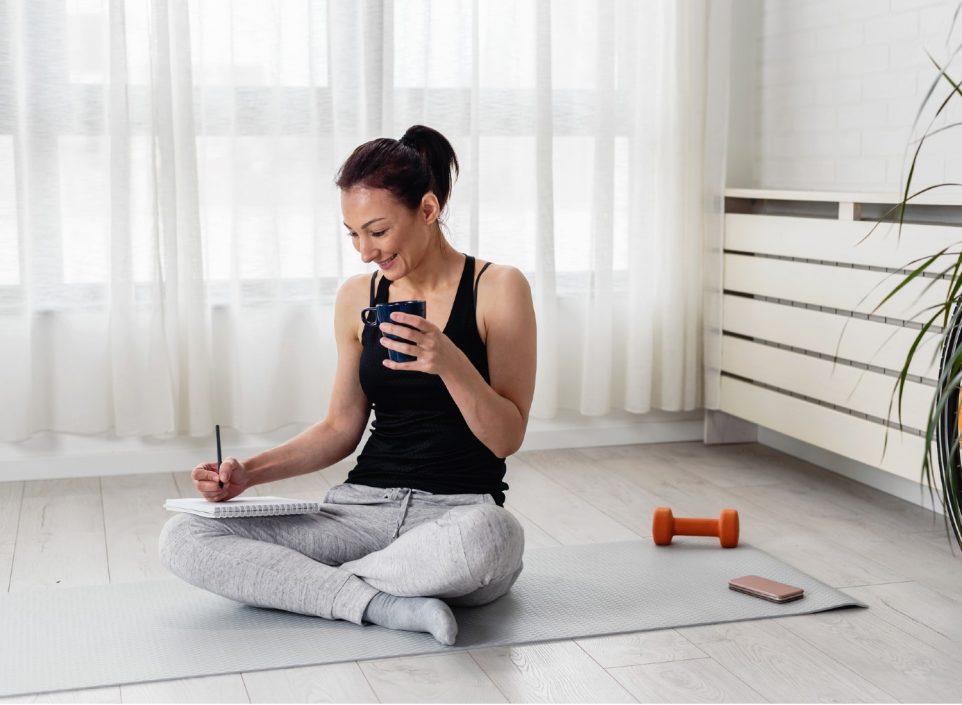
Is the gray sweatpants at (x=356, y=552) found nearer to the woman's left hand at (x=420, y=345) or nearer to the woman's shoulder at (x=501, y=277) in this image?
the woman's left hand at (x=420, y=345)

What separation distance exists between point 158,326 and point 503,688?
1.94 meters

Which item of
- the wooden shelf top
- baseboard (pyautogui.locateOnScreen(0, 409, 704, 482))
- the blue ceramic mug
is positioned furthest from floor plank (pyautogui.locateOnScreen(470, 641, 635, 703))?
baseboard (pyautogui.locateOnScreen(0, 409, 704, 482))

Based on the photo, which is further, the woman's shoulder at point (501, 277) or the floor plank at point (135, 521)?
the floor plank at point (135, 521)

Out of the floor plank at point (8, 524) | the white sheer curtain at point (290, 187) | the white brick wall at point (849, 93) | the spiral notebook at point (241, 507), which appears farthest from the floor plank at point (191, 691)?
the white brick wall at point (849, 93)

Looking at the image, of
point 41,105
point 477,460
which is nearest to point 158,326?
point 41,105

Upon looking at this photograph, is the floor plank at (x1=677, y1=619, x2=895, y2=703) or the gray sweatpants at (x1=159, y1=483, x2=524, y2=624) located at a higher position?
the gray sweatpants at (x1=159, y1=483, x2=524, y2=624)

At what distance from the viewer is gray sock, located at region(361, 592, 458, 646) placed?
83.4 inches

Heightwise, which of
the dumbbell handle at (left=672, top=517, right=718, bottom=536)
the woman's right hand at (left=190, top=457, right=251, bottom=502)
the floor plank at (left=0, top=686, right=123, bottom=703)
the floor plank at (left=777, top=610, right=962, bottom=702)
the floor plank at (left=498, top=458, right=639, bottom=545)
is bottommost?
the floor plank at (left=498, top=458, right=639, bottom=545)

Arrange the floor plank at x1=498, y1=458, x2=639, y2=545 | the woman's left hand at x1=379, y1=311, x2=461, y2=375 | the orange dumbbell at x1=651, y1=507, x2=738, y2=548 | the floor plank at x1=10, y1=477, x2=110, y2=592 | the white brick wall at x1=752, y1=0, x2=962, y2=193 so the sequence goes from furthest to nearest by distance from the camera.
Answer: the white brick wall at x1=752, y1=0, x2=962, y2=193
the floor plank at x1=498, y1=458, x2=639, y2=545
the orange dumbbell at x1=651, y1=507, x2=738, y2=548
the floor plank at x1=10, y1=477, x2=110, y2=592
the woman's left hand at x1=379, y1=311, x2=461, y2=375

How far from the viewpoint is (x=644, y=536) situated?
117 inches

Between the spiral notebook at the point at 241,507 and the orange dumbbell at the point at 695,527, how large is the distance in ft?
2.98

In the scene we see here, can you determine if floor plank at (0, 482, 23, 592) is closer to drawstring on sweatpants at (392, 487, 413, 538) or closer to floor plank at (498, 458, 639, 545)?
drawstring on sweatpants at (392, 487, 413, 538)

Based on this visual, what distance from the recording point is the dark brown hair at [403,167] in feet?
7.28

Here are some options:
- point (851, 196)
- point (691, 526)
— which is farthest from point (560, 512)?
point (851, 196)
